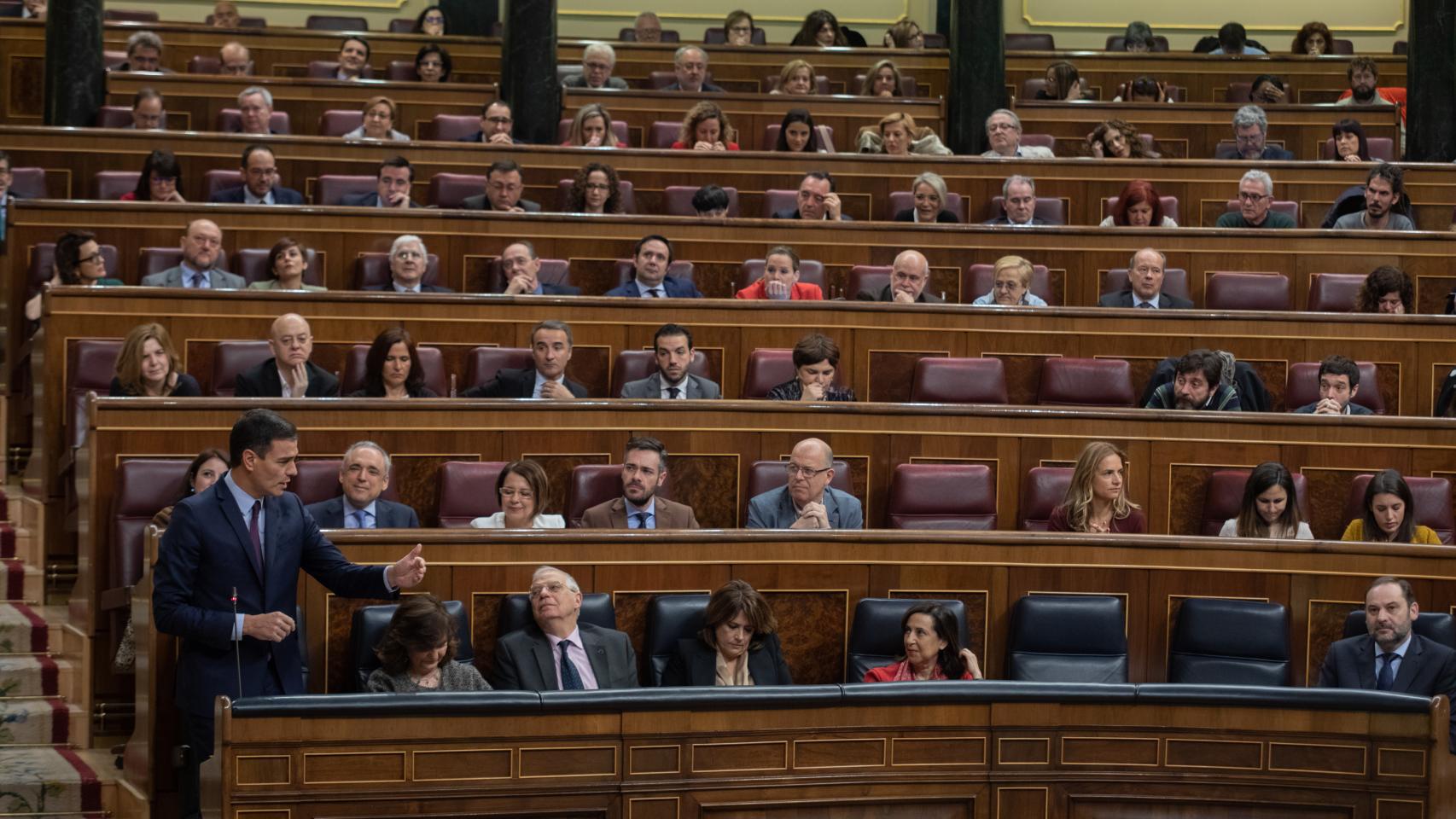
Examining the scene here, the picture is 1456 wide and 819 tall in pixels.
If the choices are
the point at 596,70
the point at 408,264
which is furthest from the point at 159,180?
the point at 596,70

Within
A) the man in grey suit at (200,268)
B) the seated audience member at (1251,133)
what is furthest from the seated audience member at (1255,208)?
the man in grey suit at (200,268)

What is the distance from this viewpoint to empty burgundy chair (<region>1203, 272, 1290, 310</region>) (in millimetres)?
5965

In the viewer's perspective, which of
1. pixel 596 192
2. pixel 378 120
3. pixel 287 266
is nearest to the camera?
pixel 287 266

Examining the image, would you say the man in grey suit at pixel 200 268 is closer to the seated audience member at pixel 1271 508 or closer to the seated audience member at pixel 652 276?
the seated audience member at pixel 652 276

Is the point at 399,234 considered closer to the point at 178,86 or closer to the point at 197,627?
the point at 178,86

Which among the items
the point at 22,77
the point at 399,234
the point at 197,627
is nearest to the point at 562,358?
the point at 399,234

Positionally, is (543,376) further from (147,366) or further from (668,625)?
(668,625)

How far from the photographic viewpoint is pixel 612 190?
6.32m

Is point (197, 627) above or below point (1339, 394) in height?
below

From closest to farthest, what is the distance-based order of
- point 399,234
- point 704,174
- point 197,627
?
1. point 197,627
2. point 399,234
3. point 704,174

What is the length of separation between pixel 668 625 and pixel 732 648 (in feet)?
0.68

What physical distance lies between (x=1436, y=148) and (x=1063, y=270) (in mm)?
2126

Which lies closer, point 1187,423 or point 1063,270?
point 1187,423

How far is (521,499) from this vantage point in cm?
420
